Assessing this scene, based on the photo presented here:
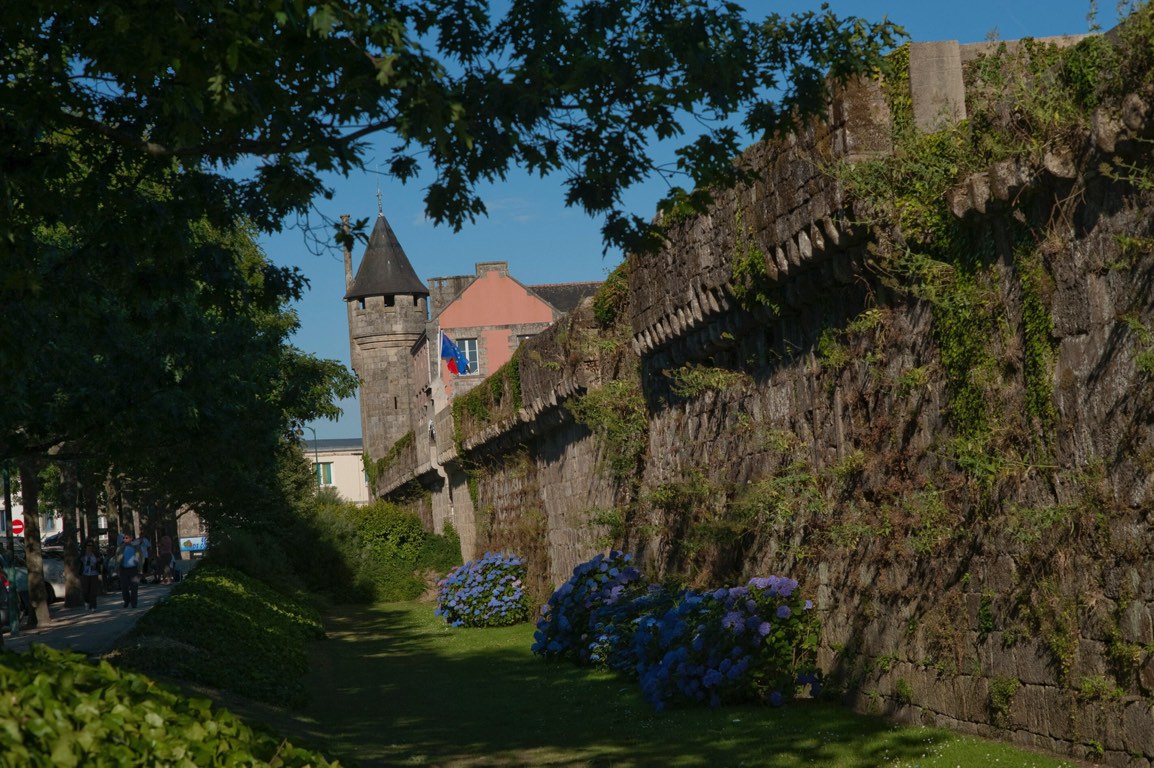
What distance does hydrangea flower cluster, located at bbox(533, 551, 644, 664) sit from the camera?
1475cm

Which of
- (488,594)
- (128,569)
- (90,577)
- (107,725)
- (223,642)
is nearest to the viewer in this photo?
(107,725)

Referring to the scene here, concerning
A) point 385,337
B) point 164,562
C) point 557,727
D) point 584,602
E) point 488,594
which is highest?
point 385,337

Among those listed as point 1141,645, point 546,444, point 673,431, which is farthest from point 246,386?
point 1141,645

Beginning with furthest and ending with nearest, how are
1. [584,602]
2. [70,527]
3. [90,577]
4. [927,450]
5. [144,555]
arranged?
[144,555], [70,527], [90,577], [584,602], [927,450]

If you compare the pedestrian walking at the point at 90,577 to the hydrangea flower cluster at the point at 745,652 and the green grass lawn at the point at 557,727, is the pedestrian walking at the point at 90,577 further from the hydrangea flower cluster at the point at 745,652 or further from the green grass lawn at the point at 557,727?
the hydrangea flower cluster at the point at 745,652

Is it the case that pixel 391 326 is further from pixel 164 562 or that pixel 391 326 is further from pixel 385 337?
pixel 164 562

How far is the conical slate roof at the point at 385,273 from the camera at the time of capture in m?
63.9

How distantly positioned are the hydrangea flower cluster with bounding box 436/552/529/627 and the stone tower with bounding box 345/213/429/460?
131 feet

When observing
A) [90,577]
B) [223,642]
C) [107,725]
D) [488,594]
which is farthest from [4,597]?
[107,725]

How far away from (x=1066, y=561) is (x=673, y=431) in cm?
755

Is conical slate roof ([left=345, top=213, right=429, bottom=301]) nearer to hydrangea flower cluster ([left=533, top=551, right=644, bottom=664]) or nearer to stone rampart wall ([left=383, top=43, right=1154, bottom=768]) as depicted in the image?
hydrangea flower cluster ([left=533, top=551, right=644, bottom=664])

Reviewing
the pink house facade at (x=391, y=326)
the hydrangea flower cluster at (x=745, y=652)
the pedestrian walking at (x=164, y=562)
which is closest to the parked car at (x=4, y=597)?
the hydrangea flower cluster at (x=745, y=652)

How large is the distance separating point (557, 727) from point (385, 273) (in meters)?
55.0

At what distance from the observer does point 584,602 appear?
15336 millimetres
